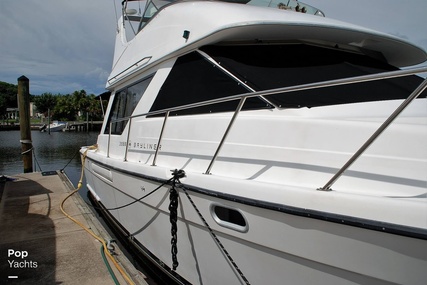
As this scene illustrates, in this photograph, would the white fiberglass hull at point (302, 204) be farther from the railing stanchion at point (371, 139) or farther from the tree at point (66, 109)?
the tree at point (66, 109)

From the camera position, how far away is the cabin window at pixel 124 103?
4.41 m

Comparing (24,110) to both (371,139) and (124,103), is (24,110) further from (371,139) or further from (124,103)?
(371,139)

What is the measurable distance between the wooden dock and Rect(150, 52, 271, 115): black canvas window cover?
1862 millimetres

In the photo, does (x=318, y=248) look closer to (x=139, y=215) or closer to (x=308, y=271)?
(x=308, y=271)

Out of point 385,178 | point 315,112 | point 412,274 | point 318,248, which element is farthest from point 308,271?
point 315,112

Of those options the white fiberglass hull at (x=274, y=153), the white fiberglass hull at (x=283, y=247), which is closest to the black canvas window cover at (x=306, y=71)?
the white fiberglass hull at (x=274, y=153)

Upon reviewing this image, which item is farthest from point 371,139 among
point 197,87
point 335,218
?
point 197,87

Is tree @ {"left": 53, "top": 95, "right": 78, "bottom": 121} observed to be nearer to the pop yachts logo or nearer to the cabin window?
the cabin window

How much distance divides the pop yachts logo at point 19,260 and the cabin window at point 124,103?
198 centimetres

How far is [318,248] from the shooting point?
1.81 metres

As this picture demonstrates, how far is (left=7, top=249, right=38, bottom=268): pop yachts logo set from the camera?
3369mm

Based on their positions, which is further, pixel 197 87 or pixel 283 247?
pixel 197 87

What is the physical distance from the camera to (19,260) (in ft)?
11.4

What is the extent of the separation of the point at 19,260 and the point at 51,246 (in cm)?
40
